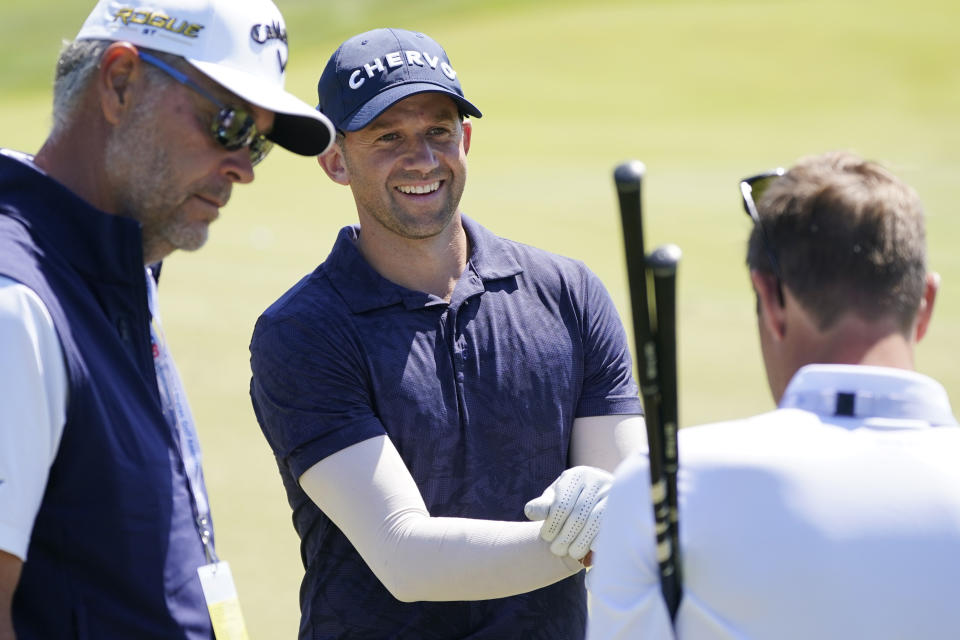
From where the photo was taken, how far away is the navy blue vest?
239 centimetres

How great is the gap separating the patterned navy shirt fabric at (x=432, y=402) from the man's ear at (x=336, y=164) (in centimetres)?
33

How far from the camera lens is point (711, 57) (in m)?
36.6

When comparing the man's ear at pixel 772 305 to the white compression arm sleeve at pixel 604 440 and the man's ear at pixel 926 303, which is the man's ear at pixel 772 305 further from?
the white compression arm sleeve at pixel 604 440

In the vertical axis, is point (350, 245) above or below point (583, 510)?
above

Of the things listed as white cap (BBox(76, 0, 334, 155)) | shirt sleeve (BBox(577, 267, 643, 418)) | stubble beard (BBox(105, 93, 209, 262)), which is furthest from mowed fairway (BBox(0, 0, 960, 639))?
stubble beard (BBox(105, 93, 209, 262))

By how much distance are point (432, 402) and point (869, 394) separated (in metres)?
1.49

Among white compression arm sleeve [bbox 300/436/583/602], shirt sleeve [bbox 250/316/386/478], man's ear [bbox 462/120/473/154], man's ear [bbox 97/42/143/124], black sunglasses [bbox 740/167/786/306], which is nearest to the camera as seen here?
black sunglasses [bbox 740/167/786/306]

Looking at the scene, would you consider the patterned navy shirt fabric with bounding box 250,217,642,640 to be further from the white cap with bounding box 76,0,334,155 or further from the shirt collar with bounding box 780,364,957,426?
the shirt collar with bounding box 780,364,957,426

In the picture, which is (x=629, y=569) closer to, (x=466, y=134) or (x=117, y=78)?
(x=117, y=78)

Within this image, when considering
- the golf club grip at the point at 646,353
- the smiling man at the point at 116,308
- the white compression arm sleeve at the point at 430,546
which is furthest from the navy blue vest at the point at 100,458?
the golf club grip at the point at 646,353

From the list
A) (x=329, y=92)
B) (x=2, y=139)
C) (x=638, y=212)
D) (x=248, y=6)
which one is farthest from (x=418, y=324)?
(x=2, y=139)

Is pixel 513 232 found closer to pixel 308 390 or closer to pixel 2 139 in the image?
pixel 308 390

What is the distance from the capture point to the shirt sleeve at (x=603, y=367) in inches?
138

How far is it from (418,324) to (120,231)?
41.2 inches
